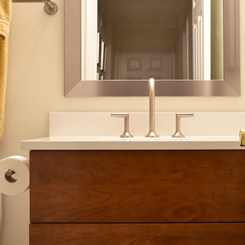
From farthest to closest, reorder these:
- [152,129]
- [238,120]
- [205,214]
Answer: [238,120] < [152,129] < [205,214]

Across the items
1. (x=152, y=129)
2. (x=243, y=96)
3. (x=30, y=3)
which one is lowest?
(x=152, y=129)

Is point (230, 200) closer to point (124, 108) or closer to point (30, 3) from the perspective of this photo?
point (124, 108)

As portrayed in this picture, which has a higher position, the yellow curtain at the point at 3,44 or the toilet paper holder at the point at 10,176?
the yellow curtain at the point at 3,44

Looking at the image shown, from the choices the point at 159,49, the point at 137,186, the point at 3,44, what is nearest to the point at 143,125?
the point at 159,49

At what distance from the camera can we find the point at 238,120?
1220 mm

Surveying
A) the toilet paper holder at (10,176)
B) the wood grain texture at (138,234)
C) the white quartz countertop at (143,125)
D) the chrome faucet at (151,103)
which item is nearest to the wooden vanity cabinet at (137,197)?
the wood grain texture at (138,234)

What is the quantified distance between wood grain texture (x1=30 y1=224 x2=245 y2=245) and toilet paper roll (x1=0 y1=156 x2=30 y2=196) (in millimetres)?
141

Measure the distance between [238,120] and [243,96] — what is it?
12 centimetres

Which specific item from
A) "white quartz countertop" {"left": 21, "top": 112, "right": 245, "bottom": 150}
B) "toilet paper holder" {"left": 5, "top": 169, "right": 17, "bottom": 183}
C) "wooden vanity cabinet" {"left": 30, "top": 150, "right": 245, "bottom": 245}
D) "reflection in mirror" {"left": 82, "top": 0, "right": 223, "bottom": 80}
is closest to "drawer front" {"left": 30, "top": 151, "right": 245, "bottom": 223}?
"wooden vanity cabinet" {"left": 30, "top": 150, "right": 245, "bottom": 245}

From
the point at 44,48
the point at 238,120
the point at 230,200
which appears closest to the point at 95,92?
the point at 44,48

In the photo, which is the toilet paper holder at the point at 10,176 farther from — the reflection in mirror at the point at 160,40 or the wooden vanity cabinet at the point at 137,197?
the reflection in mirror at the point at 160,40

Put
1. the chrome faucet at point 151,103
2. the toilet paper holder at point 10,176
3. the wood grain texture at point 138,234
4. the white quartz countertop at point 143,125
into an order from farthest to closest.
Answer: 1. the white quartz countertop at point 143,125
2. the chrome faucet at point 151,103
3. the toilet paper holder at point 10,176
4. the wood grain texture at point 138,234

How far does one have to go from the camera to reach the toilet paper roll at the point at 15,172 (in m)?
0.82

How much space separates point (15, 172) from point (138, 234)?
398mm
